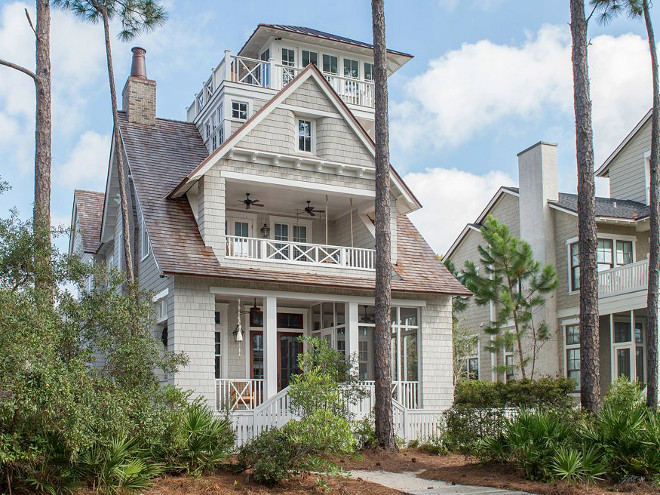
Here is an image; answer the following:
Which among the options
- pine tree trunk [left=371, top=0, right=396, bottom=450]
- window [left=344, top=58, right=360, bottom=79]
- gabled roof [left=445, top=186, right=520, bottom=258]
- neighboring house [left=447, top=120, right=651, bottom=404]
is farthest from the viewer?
gabled roof [left=445, top=186, right=520, bottom=258]

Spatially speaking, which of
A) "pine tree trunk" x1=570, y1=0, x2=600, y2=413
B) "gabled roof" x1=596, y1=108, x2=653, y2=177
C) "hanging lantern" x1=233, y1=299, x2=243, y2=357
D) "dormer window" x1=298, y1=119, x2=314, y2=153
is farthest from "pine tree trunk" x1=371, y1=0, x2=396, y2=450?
"gabled roof" x1=596, y1=108, x2=653, y2=177

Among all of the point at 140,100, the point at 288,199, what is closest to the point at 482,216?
the point at 288,199

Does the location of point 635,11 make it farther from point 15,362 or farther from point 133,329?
point 15,362

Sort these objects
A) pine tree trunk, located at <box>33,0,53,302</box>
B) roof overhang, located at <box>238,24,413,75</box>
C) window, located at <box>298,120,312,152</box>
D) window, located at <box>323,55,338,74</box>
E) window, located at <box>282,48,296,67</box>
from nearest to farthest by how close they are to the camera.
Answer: pine tree trunk, located at <box>33,0,53,302</box>, window, located at <box>298,120,312,152</box>, roof overhang, located at <box>238,24,413,75</box>, window, located at <box>282,48,296,67</box>, window, located at <box>323,55,338,74</box>

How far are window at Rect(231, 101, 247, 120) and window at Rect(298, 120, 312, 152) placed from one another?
3.38 metres

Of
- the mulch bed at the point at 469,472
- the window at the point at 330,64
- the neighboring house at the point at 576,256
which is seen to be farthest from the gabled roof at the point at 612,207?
the mulch bed at the point at 469,472

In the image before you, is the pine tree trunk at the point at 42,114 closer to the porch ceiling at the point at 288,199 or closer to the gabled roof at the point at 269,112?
the gabled roof at the point at 269,112

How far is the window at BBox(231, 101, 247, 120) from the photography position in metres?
25.0

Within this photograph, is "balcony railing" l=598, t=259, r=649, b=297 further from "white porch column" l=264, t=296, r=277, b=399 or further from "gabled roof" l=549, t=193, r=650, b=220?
"white porch column" l=264, t=296, r=277, b=399

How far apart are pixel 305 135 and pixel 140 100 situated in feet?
21.7

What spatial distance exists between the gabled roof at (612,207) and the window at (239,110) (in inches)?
451

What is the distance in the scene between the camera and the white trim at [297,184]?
68.3ft

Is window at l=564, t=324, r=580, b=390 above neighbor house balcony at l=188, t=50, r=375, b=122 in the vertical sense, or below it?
below

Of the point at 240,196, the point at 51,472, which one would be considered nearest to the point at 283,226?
the point at 240,196
